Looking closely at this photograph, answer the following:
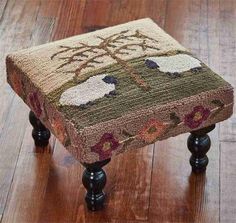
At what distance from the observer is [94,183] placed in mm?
1839

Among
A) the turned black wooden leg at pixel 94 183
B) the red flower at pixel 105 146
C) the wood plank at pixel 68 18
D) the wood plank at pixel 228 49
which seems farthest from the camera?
the wood plank at pixel 68 18

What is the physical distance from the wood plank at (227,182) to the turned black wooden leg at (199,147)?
60 mm

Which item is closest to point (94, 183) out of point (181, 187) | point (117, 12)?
point (181, 187)

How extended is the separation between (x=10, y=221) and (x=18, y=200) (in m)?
0.07

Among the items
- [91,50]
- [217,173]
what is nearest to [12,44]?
[91,50]

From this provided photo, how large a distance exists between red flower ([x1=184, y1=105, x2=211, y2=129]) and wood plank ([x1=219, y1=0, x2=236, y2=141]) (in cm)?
33

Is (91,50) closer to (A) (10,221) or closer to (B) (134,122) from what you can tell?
(B) (134,122)

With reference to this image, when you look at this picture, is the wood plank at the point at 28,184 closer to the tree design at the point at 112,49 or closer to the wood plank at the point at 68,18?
the tree design at the point at 112,49

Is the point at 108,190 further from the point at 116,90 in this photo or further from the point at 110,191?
the point at 116,90

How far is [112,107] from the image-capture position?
172 cm

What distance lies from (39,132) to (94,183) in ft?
0.98

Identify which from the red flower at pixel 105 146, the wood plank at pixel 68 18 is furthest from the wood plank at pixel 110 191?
the wood plank at pixel 68 18

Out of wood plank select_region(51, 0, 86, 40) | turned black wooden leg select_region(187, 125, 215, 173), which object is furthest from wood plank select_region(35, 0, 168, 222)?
wood plank select_region(51, 0, 86, 40)

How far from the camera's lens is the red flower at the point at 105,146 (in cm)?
170
